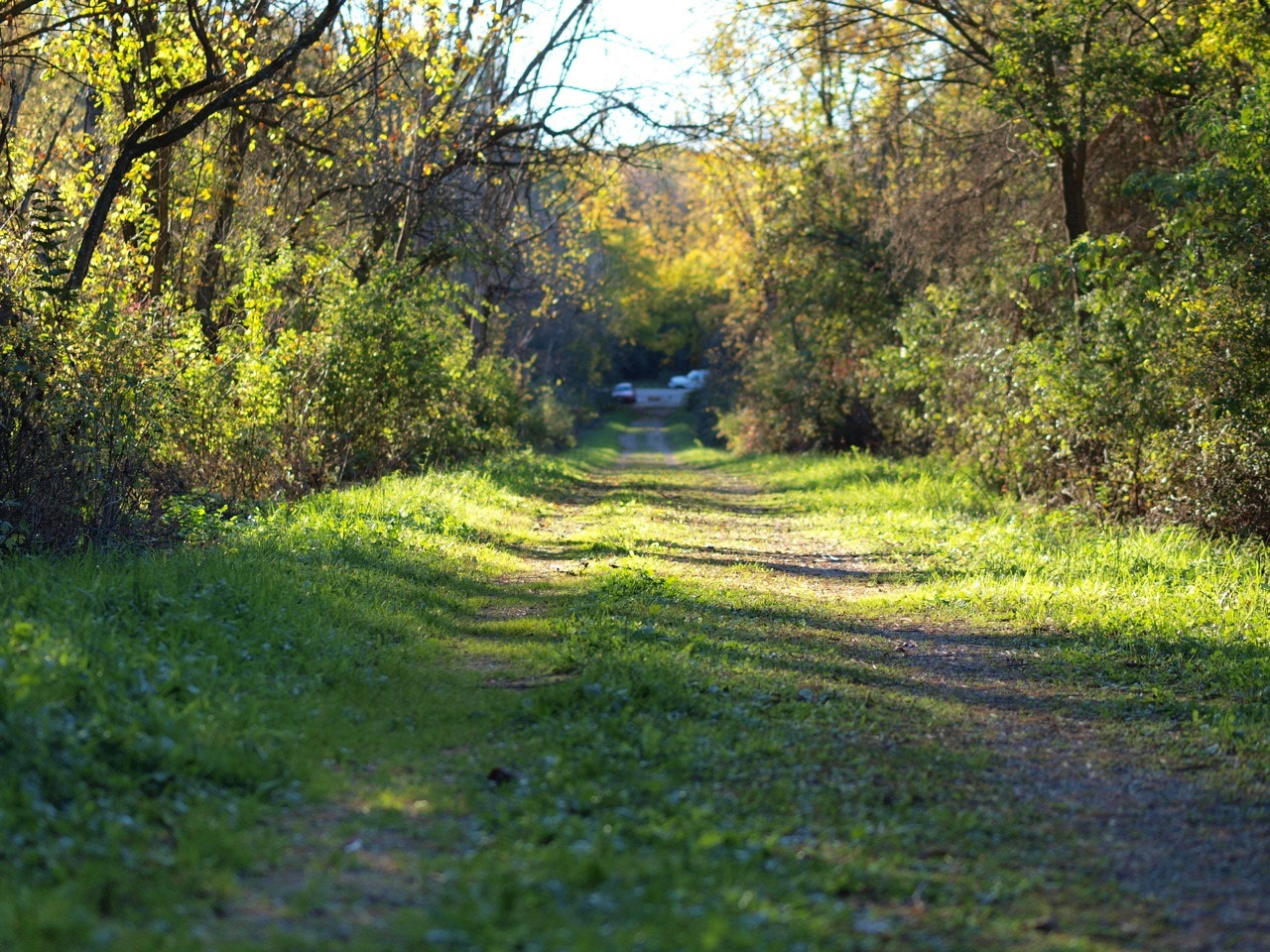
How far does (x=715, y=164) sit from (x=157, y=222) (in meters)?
10.5

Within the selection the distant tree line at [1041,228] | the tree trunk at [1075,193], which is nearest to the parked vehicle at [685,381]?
the distant tree line at [1041,228]

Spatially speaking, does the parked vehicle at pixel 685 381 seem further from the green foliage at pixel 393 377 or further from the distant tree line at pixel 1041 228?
the green foliage at pixel 393 377

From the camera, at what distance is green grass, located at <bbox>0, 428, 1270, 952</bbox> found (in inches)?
154

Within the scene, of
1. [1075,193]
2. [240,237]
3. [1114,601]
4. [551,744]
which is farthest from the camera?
[240,237]

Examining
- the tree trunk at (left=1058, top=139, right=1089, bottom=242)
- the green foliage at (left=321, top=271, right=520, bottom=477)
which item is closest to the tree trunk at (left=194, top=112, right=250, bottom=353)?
the green foliage at (left=321, top=271, right=520, bottom=477)

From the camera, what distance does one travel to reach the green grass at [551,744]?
12.8 ft

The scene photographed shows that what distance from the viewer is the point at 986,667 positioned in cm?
769

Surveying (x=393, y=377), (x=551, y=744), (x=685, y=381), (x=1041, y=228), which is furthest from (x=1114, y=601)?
(x=685, y=381)

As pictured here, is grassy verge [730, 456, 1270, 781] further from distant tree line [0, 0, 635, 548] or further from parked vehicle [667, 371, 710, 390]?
parked vehicle [667, 371, 710, 390]

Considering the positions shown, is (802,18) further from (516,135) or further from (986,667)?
(986,667)

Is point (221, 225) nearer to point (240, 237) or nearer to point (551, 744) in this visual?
point (240, 237)

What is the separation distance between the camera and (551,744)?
569cm

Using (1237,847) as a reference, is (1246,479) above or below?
above

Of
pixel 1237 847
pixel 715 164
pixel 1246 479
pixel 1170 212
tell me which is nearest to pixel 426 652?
pixel 1237 847
